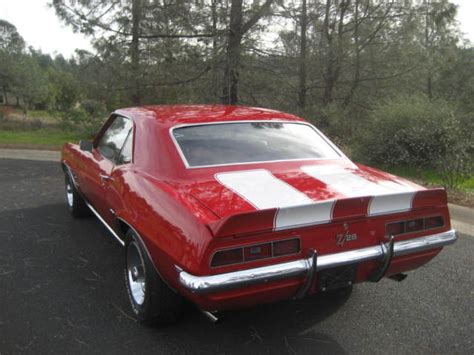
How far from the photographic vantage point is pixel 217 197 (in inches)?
103

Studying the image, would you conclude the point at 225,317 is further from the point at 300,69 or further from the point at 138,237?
the point at 300,69

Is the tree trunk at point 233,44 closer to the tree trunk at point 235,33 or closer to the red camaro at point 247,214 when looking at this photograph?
the tree trunk at point 235,33

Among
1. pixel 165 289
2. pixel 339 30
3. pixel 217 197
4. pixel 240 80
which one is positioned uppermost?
pixel 339 30

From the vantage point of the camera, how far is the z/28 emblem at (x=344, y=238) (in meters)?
2.51

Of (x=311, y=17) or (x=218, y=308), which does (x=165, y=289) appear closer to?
(x=218, y=308)

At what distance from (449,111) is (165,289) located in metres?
8.98

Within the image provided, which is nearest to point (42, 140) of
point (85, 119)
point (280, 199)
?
point (85, 119)

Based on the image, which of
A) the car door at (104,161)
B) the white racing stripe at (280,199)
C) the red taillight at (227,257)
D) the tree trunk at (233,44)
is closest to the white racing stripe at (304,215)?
the white racing stripe at (280,199)

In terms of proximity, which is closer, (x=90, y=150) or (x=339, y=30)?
(x=90, y=150)

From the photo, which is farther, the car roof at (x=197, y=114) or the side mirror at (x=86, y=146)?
the side mirror at (x=86, y=146)

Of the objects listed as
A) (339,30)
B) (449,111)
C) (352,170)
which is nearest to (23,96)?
(339,30)

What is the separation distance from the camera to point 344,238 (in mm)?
2527

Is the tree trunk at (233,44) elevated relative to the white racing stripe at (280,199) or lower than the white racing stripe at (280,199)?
elevated

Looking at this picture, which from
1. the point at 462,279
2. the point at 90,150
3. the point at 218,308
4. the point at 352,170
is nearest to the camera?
the point at 218,308
